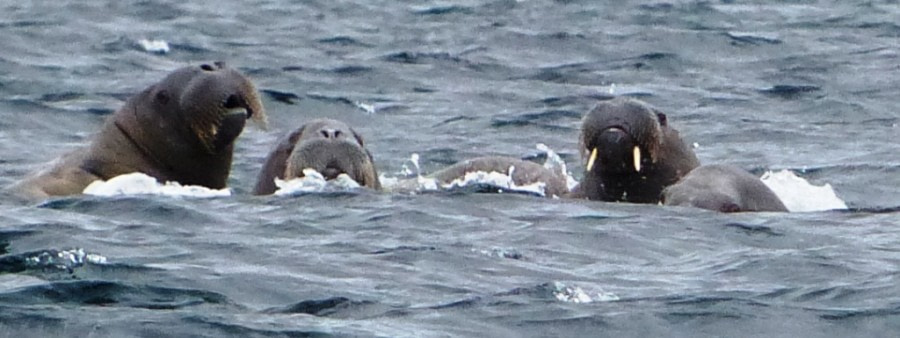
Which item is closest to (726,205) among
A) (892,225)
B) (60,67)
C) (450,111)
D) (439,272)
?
(892,225)

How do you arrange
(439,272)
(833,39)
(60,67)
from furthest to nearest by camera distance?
1. (833,39)
2. (60,67)
3. (439,272)

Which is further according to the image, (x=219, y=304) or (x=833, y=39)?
(x=833, y=39)

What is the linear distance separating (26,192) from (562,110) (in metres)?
7.12

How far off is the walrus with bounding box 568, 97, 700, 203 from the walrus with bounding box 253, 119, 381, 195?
3.84ft

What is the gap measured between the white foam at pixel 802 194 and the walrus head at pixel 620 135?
3.73 ft

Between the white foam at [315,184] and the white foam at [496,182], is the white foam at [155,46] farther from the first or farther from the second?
the white foam at [315,184]

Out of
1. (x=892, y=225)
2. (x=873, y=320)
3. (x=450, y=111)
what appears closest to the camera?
(x=873, y=320)

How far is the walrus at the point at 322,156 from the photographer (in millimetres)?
11516

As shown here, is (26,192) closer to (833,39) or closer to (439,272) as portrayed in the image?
(439,272)

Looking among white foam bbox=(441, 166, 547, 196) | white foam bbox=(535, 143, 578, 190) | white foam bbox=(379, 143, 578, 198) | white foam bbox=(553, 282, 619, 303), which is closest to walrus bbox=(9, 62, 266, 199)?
white foam bbox=(379, 143, 578, 198)

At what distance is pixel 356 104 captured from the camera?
725 inches

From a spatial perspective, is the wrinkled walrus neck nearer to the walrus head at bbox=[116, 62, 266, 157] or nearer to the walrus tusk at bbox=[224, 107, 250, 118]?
the walrus head at bbox=[116, 62, 266, 157]

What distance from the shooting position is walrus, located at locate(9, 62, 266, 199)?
38.9ft

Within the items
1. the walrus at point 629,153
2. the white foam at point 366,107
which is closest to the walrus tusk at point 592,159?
the walrus at point 629,153
